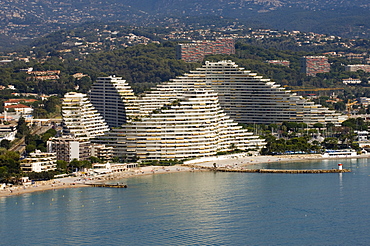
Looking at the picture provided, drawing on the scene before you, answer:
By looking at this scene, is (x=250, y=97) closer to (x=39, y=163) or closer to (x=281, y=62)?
(x=39, y=163)

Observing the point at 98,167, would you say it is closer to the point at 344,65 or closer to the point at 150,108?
the point at 150,108

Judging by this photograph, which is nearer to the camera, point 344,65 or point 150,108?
point 150,108

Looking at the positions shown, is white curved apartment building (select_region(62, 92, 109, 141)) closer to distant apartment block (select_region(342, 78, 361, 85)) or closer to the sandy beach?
the sandy beach

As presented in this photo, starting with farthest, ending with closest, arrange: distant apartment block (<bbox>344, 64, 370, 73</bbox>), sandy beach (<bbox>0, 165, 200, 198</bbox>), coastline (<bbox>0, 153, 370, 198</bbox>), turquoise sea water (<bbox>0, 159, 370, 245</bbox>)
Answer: distant apartment block (<bbox>344, 64, 370, 73</bbox>) → coastline (<bbox>0, 153, 370, 198</bbox>) → sandy beach (<bbox>0, 165, 200, 198</bbox>) → turquoise sea water (<bbox>0, 159, 370, 245</bbox>)

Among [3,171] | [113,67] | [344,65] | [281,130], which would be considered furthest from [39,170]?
[344,65]

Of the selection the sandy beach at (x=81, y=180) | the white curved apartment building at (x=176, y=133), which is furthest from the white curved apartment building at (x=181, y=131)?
the sandy beach at (x=81, y=180)

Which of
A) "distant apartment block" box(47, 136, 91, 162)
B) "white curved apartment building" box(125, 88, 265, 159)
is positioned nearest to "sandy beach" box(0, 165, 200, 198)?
"white curved apartment building" box(125, 88, 265, 159)

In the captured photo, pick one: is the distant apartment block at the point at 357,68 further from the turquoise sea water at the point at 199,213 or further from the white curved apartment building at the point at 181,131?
the turquoise sea water at the point at 199,213
